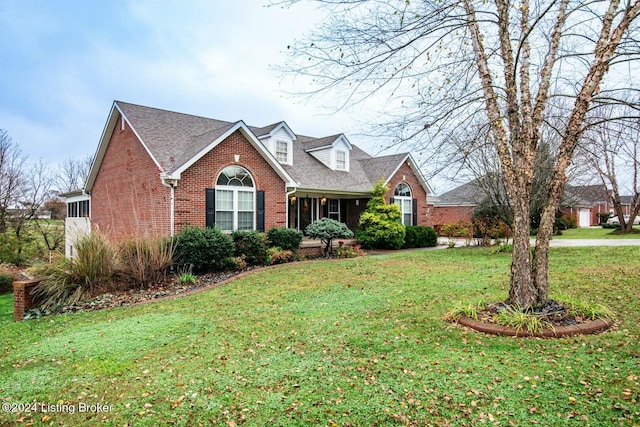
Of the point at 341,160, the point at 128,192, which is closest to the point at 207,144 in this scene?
the point at 128,192

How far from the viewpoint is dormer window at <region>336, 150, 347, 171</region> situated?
2111 centimetres

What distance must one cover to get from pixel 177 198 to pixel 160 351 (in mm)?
8476

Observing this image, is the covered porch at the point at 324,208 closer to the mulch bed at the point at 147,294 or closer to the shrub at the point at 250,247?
the shrub at the point at 250,247

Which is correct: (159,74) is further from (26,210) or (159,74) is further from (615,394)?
(615,394)

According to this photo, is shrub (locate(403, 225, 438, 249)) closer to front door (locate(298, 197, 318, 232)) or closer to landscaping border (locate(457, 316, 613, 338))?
front door (locate(298, 197, 318, 232))

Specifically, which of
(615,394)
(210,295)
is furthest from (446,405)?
(210,295)

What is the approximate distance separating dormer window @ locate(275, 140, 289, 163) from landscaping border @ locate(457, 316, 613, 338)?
14311mm

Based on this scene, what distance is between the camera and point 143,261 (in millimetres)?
9797

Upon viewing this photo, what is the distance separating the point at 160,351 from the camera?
205 inches

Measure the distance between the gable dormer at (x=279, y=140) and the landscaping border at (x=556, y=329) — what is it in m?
13.8

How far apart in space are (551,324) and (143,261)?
914 centimetres

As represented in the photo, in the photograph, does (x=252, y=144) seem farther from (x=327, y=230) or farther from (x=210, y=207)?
(x=327, y=230)

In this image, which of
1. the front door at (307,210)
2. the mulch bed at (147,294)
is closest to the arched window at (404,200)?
the front door at (307,210)

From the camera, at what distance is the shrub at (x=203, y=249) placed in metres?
11.4
